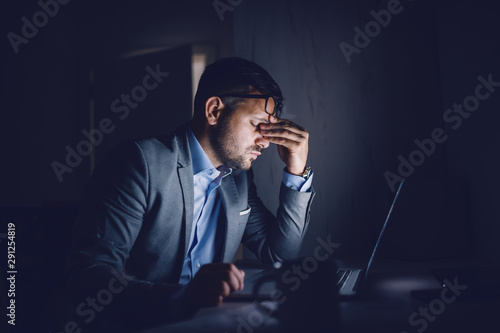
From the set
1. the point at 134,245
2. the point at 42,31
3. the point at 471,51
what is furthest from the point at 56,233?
the point at 42,31

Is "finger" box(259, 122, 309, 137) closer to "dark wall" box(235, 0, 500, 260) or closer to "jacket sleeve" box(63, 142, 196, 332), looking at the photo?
"dark wall" box(235, 0, 500, 260)

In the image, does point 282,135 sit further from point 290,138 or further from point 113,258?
point 113,258

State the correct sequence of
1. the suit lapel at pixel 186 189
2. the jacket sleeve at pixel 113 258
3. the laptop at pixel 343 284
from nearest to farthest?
the jacket sleeve at pixel 113 258 < the laptop at pixel 343 284 < the suit lapel at pixel 186 189

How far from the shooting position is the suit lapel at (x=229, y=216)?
4.45 feet

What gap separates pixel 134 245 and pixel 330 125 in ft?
3.46
